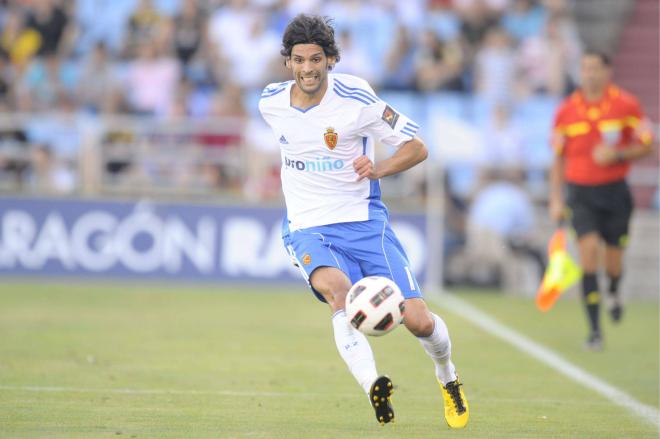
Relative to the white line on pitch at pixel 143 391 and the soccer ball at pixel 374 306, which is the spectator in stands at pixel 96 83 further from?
the soccer ball at pixel 374 306

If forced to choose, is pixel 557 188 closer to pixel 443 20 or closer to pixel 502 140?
pixel 502 140

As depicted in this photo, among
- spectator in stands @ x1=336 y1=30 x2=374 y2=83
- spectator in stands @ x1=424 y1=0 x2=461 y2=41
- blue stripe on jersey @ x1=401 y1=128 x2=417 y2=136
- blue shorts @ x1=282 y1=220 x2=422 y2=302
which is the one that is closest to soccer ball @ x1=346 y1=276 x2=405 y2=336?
blue shorts @ x1=282 y1=220 x2=422 y2=302

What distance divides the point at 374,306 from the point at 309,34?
1625mm

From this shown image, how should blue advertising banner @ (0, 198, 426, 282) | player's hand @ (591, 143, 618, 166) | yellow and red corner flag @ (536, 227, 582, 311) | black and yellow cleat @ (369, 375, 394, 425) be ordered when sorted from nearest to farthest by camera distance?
1. black and yellow cleat @ (369, 375, 394, 425)
2. player's hand @ (591, 143, 618, 166)
3. yellow and red corner flag @ (536, 227, 582, 311)
4. blue advertising banner @ (0, 198, 426, 282)

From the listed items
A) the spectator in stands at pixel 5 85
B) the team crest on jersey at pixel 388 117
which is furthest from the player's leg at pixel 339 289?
the spectator in stands at pixel 5 85

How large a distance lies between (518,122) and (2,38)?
26.7ft

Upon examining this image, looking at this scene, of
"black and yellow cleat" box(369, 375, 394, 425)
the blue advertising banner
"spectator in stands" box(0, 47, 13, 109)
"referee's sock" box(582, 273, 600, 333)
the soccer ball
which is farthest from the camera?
"spectator in stands" box(0, 47, 13, 109)

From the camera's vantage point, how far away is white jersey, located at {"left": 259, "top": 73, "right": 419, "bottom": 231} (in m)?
→ 7.46

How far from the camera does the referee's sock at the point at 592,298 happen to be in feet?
38.6

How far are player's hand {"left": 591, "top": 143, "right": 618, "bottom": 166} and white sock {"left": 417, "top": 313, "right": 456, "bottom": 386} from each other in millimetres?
4770

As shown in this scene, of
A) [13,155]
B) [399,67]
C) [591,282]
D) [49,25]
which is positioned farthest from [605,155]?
[49,25]

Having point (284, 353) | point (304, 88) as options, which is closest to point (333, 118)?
point (304, 88)

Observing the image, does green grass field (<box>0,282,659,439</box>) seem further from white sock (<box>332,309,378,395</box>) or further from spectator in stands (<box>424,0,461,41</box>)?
spectator in stands (<box>424,0,461,41</box>)

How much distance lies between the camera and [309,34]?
7262 millimetres
